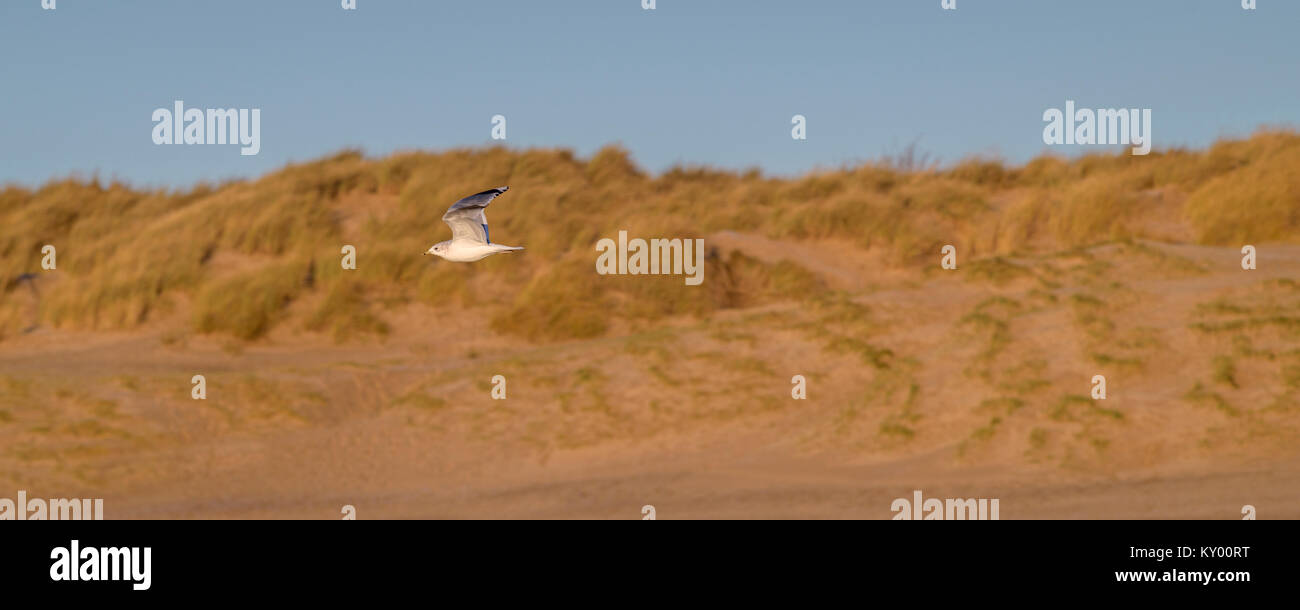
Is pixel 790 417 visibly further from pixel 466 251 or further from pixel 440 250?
pixel 466 251

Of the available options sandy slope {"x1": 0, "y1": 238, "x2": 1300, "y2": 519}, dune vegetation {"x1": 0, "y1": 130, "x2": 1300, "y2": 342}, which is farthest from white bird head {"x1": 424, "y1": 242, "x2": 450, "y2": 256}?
dune vegetation {"x1": 0, "y1": 130, "x2": 1300, "y2": 342}

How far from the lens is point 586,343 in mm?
16141

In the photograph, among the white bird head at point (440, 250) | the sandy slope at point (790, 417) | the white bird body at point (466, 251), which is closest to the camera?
the white bird body at point (466, 251)

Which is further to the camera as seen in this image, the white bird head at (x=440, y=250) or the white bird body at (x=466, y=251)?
the white bird head at (x=440, y=250)

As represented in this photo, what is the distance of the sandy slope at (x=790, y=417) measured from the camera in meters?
10.9

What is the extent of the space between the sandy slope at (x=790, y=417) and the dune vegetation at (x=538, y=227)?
7.80ft

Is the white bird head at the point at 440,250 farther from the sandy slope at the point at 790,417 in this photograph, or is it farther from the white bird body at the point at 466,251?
the sandy slope at the point at 790,417

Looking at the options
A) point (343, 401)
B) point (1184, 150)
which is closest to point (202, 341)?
point (343, 401)

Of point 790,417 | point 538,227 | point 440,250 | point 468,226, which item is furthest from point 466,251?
point 538,227

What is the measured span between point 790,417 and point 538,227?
9.49m

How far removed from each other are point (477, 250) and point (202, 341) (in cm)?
1267

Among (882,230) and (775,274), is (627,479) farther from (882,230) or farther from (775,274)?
(882,230)

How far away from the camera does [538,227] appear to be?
21.8m

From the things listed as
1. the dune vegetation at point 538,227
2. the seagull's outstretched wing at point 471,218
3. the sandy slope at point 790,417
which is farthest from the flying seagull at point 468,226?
the dune vegetation at point 538,227
